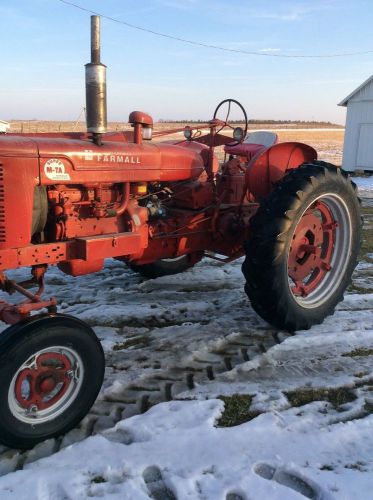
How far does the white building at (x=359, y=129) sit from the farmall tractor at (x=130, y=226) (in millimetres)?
12716

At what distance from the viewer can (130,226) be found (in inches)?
131

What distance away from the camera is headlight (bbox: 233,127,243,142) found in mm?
4113

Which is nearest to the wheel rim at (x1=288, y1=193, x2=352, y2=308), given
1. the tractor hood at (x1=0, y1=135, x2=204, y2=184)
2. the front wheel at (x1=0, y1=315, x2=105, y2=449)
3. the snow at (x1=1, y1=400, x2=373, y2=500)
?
the tractor hood at (x1=0, y1=135, x2=204, y2=184)

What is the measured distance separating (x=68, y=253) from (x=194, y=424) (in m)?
1.23

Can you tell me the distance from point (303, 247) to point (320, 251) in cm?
22

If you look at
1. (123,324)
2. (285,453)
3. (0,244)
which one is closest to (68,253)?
(0,244)

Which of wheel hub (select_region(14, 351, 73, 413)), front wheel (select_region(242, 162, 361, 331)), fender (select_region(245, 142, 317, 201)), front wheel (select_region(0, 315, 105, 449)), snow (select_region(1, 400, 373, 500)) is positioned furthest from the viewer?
fender (select_region(245, 142, 317, 201))

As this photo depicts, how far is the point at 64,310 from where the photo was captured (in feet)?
13.4

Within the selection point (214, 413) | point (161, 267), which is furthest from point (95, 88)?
point (161, 267)

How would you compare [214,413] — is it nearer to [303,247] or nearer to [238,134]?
[303,247]

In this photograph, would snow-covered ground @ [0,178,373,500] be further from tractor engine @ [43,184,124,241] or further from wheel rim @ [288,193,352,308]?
tractor engine @ [43,184,124,241]

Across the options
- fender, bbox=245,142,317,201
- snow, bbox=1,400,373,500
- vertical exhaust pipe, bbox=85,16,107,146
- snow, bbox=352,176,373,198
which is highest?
vertical exhaust pipe, bbox=85,16,107,146

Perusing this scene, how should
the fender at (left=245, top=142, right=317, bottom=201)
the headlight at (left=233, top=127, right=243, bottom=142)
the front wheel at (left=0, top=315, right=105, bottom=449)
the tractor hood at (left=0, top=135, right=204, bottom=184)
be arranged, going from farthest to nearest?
the headlight at (left=233, top=127, right=243, bottom=142) → the fender at (left=245, top=142, right=317, bottom=201) → the tractor hood at (left=0, top=135, right=204, bottom=184) → the front wheel at (left=0, top=315, right=105, bottom=449)

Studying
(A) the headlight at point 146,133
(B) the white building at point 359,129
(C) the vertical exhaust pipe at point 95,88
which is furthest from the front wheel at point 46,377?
(B) the white building at point 359,129
